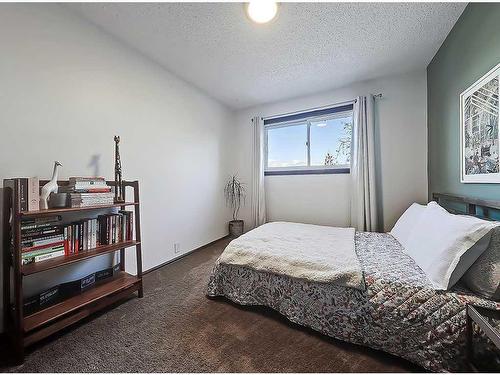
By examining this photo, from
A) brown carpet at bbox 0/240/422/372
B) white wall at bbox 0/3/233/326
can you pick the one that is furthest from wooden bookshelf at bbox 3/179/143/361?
white wall at bbox 0/3/233/326

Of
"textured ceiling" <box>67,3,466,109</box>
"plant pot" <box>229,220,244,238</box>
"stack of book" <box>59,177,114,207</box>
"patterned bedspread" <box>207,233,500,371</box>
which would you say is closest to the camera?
"patterned bedspread" <box>207,233,500,371</box>

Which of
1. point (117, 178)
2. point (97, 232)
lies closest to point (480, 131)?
point (117, 178)

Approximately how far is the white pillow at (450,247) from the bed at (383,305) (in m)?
0.07

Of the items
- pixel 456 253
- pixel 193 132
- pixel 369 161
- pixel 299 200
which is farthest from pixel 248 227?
pixel 456 253

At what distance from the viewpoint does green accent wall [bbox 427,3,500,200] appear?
1426 millimetres

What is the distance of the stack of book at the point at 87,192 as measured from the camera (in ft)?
5.00

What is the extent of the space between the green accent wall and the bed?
870 millimetres

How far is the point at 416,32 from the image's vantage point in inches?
75.5

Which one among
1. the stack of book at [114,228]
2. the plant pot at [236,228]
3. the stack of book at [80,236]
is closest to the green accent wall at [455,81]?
the plant pot at [236,228]

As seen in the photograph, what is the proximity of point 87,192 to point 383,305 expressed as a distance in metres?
2.24

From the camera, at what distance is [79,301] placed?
1498 mm

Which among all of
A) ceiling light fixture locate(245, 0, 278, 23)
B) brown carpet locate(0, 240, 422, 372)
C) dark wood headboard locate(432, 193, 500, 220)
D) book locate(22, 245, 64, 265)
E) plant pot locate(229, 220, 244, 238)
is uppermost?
ceiling light fixture locate(245, 0, 278, 23)

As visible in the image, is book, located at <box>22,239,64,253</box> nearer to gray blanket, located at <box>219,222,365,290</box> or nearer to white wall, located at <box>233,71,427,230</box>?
gray blanket, located at <box>219,222,365,290</box>

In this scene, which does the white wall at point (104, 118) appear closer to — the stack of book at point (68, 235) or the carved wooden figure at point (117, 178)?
the carved wooden figure at point (117, 178)
